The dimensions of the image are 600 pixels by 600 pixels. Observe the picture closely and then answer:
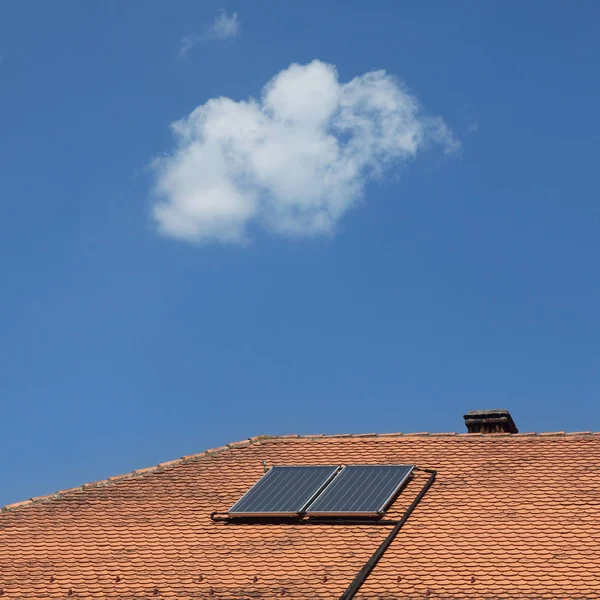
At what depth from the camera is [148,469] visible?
21.8 metres

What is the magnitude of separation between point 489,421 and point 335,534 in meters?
6.56

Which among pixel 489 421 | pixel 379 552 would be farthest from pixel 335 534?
pixel 489 421

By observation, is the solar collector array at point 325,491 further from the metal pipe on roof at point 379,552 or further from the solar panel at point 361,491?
the metal pipe on roof at point 379,552

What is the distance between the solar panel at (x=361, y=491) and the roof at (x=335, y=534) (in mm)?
304

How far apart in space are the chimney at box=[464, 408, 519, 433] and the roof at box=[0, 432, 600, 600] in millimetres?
1107

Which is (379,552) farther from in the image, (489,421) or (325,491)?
(489,421)

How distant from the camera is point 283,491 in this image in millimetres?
18906

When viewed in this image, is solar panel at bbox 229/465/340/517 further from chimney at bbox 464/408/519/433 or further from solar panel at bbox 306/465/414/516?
chimney at bbox 464/408/519/433

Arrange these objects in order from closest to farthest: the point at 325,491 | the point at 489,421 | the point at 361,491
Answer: the point at 361,491, the point at 325,491, the point at 489,421

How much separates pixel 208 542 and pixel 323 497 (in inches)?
92.4

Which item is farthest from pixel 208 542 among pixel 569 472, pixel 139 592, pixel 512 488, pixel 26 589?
pixel 569 472

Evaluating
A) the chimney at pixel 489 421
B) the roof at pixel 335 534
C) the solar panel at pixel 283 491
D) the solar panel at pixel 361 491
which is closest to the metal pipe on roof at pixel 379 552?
the roof at pixel 335 534

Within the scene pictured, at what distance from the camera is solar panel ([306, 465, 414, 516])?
1783 cm

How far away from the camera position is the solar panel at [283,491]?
1828 centimetres
